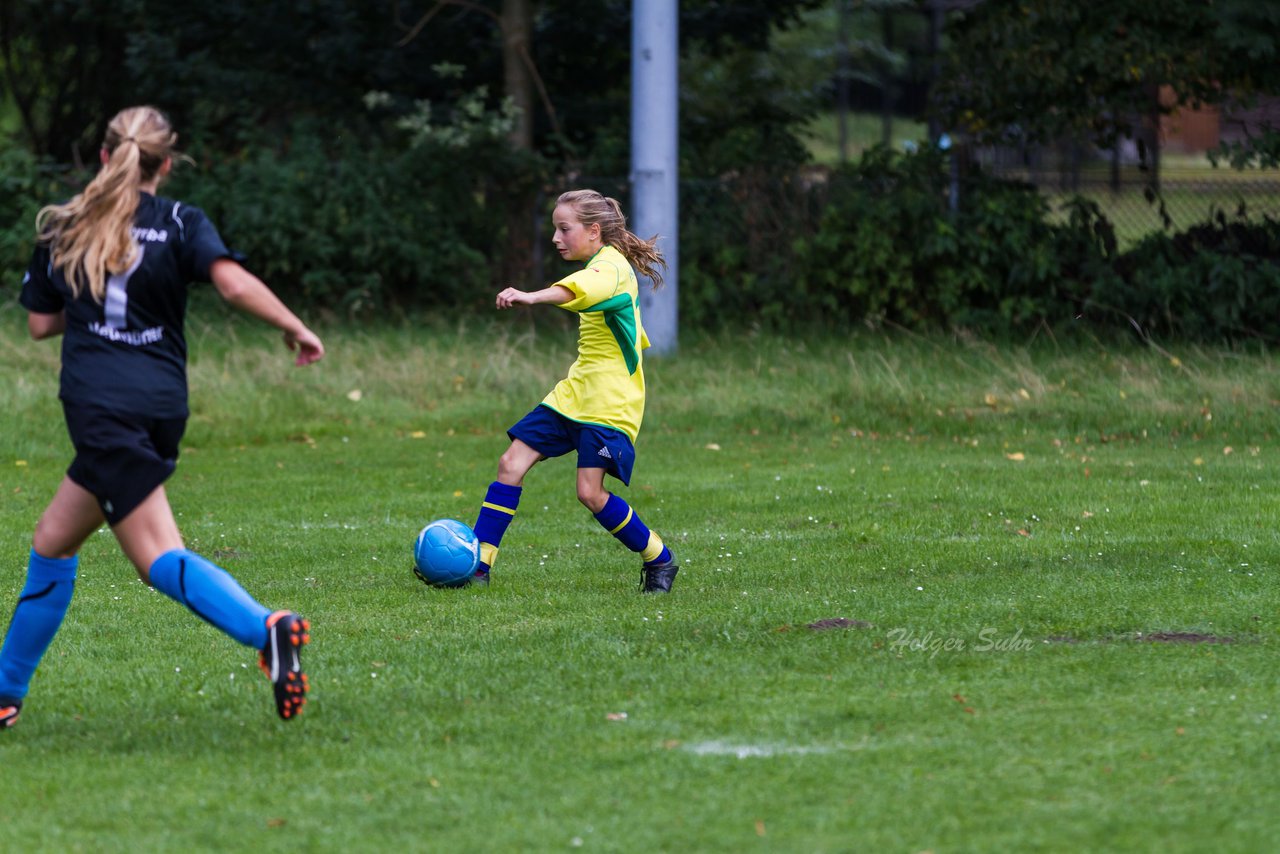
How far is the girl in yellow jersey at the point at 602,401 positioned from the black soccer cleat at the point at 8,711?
248 centimetres

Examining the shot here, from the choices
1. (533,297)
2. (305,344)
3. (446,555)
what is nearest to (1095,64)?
(446,555)

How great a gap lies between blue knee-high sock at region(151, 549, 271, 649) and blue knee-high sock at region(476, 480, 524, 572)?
252 cm

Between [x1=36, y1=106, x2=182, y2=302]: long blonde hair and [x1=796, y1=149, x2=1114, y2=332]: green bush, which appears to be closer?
[x1=36, y1=106, x2=182, y2=302]: long blonde hair

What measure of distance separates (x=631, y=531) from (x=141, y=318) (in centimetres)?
279

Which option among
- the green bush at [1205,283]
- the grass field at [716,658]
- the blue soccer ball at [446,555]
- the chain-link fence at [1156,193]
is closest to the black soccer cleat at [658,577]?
the grass field at [716,658]

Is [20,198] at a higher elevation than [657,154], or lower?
lower

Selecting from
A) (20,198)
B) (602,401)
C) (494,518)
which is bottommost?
(494,518)

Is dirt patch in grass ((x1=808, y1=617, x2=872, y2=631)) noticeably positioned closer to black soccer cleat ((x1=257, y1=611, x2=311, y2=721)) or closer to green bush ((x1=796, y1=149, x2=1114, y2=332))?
black soccer cleat ((x1=257, y1=611, x2=311, y2=721))

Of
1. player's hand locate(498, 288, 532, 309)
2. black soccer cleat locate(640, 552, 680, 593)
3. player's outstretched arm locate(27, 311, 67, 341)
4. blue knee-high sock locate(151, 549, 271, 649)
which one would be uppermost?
player's outstretched arm locate(27, 311, 67, 341)

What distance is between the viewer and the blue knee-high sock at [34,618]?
4934 mm

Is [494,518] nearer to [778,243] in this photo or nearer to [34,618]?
[34,618]

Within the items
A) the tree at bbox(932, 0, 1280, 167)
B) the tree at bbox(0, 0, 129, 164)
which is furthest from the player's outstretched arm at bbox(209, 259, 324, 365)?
the tree at bbox(0, 0, 129, 164)

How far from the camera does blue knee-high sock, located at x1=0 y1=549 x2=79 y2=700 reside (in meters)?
4.93

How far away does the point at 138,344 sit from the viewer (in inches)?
184
